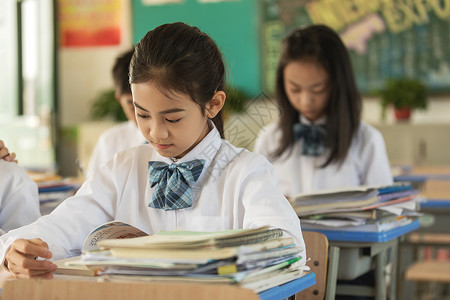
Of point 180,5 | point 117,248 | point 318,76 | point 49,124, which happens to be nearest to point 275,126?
point 318,76

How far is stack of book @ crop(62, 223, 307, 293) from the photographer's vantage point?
998 millimetres

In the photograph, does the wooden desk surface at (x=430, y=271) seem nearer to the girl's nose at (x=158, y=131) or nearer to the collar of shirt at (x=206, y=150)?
the collar of shirt at (x=206, y=150)

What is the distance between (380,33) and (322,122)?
3.33 meters

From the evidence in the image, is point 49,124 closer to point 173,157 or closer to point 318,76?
point 318,76

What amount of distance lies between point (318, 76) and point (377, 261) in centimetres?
82

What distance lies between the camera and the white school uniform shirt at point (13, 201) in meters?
1.85

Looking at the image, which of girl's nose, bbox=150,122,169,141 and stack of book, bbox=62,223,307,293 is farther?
girl's nose, bbox=150,122,169,141

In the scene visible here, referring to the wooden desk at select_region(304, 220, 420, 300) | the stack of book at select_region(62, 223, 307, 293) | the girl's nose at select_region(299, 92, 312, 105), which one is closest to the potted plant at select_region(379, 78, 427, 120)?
the girl's nose at select_region(299, 92, 312, 105)

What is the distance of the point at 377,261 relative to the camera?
83.9 inches

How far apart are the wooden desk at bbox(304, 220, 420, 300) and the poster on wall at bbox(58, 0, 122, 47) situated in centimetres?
515

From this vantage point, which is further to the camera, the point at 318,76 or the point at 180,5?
the point at 180,5

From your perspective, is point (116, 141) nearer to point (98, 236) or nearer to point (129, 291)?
point (98, 236)

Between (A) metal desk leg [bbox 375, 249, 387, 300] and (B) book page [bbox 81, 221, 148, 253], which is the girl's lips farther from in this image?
(A) metal desk leg [bbox 375, 249, 387, 300]

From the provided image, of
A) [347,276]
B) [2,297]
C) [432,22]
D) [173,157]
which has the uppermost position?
[432,22]
